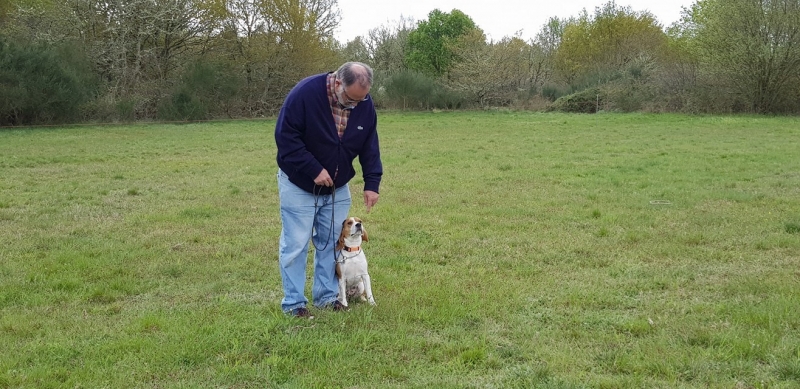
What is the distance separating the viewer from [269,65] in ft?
117

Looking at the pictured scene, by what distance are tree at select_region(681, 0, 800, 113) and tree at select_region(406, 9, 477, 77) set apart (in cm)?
2305

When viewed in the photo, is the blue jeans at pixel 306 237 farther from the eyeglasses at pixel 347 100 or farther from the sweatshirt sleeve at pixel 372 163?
the eyeglasses at pixel 347 100

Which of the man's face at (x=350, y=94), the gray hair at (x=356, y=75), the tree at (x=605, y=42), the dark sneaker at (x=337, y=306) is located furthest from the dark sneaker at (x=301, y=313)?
the tree at (x=605, y=42)

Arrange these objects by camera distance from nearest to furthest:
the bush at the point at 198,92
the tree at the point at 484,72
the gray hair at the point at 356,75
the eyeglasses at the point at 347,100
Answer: the gray hair at the point at 356,75 < the eyeglasses at the point at 347,100 < the bush at the point at 198,92 < the tree at the point at 484,72

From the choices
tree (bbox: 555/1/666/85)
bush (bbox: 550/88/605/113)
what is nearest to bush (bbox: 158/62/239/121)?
bush (bbox: 550/88/605/113)

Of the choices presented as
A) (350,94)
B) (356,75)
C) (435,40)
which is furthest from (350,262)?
(435,40)

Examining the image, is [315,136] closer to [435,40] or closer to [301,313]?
[301,313]

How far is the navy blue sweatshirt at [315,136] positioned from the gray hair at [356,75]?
0.27 metres

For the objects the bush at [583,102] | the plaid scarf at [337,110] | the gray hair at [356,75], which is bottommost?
the plaid scarf at [337,110]

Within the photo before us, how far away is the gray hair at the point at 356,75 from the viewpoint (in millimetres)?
4449

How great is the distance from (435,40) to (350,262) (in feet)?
163

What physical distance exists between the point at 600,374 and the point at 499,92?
42082 mm

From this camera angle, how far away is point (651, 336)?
4.51 m

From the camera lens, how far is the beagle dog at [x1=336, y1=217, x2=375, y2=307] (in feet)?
16.8
